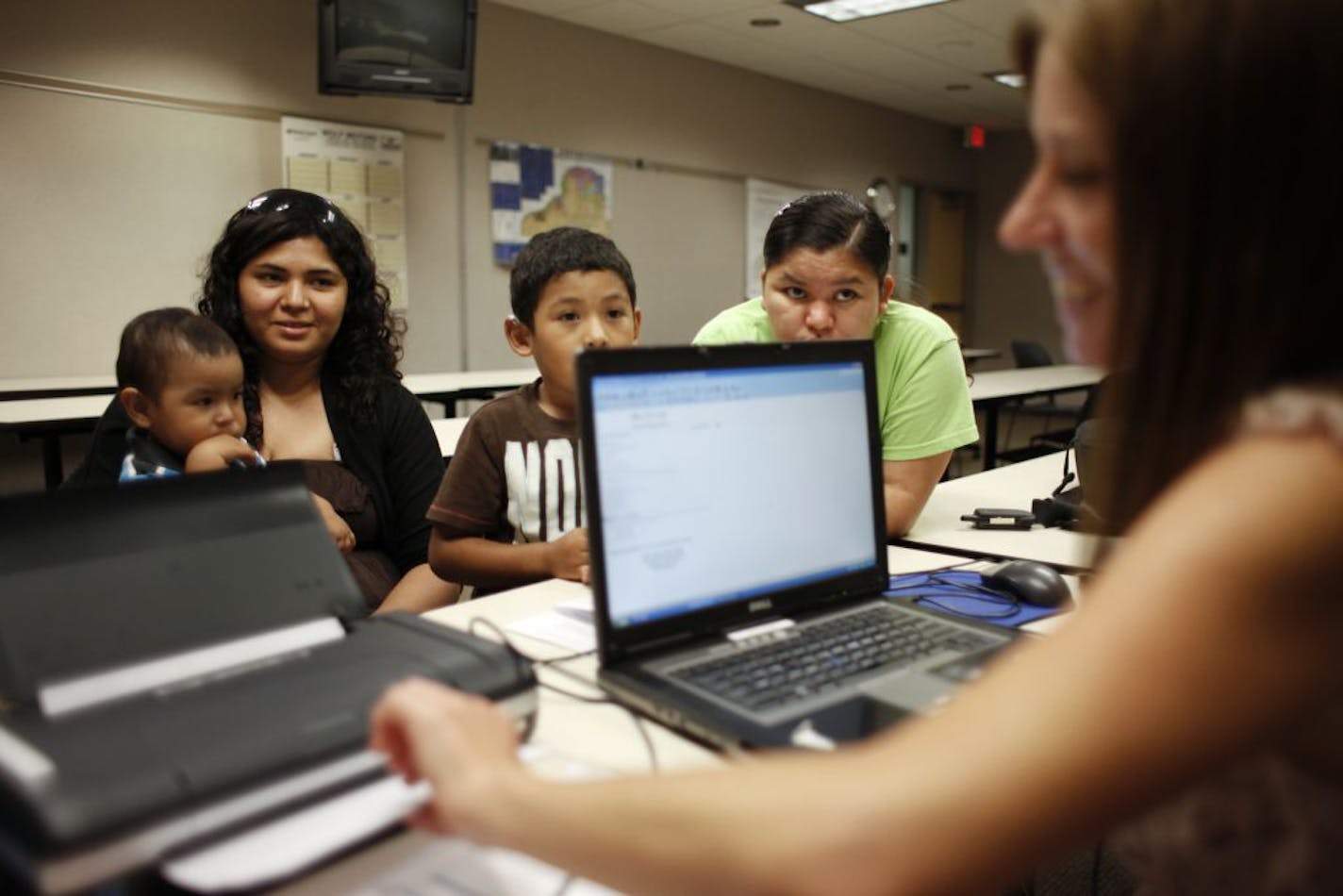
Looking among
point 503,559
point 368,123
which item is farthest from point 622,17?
point 503,559

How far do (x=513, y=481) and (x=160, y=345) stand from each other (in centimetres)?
63

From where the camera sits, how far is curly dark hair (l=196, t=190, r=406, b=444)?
1.68 m

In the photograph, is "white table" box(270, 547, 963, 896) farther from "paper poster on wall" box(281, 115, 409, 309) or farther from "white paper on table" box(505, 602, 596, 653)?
"paper poster on wall" box(281, 115, 409, 309)

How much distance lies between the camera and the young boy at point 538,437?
5.02 feet

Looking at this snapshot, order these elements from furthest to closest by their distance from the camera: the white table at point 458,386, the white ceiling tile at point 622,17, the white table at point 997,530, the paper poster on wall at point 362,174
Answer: the white ceiling tile at point 622,17 → the paper poster on wall at point 362,174 → the white table at point 458,386 → the white table at point 997,530

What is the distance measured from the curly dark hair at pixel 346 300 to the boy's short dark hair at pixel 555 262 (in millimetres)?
329

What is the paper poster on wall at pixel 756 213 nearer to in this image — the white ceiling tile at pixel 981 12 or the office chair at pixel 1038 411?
the white ceiling tile at pixel 981 12

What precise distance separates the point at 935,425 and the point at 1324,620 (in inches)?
53.1

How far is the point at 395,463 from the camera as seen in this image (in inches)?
69.3

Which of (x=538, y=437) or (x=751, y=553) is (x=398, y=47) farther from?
(x=751, y=553)

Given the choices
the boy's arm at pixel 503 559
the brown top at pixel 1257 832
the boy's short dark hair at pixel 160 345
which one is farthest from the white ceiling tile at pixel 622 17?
the brown top at pixel 1257 832

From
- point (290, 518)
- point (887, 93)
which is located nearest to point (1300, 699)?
point (290, 518)

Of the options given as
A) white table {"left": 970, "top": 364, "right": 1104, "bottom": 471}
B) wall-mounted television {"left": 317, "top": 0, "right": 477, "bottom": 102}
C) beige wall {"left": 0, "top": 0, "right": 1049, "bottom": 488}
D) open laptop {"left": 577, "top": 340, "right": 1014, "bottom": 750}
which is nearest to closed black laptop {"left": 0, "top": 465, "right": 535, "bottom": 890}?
open laptop {"left": 577, "top": 340, "right": 1014, "bottom": 750}

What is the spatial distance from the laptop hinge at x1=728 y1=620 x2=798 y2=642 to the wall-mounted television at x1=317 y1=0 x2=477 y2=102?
140 inches
